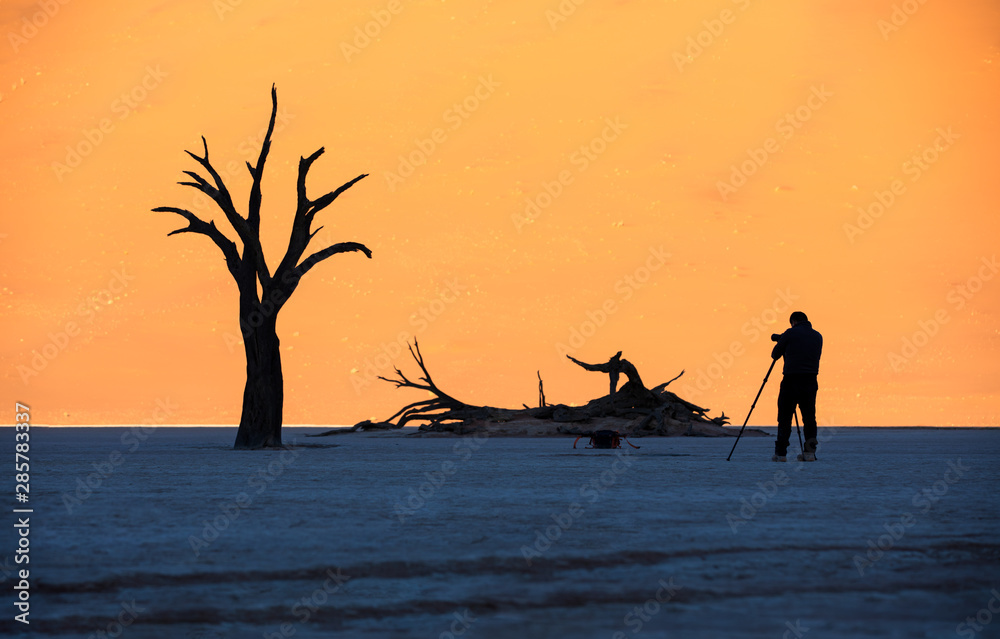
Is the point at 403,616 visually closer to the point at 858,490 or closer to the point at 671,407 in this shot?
the point at 858,490

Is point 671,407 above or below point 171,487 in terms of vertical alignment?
above

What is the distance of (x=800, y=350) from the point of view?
15.2 metres

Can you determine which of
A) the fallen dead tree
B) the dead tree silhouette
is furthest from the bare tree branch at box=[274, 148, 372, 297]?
the fallen dead tree

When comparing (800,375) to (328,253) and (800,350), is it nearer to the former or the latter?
(800,350)

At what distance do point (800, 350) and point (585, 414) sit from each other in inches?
706

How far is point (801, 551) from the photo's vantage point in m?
5.86

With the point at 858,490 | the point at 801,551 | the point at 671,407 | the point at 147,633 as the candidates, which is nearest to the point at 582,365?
the point at 671,407

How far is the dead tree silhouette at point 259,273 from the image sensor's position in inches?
854

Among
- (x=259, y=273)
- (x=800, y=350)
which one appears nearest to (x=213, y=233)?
(x=259, y=273)

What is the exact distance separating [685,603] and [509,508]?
12.1ft

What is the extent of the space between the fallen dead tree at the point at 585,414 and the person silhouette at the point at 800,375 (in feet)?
53.1

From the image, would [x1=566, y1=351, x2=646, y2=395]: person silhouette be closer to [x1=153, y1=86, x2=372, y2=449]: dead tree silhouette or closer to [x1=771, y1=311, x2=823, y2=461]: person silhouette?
[x1=153, y1=86, x2=372, y2=449]: dead tree silhouette

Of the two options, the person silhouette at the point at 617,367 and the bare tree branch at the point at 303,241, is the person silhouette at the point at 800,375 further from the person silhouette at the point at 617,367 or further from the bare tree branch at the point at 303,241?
the person silhouette at the point at 617,367

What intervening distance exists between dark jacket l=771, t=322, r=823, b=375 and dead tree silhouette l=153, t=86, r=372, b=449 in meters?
9.92
